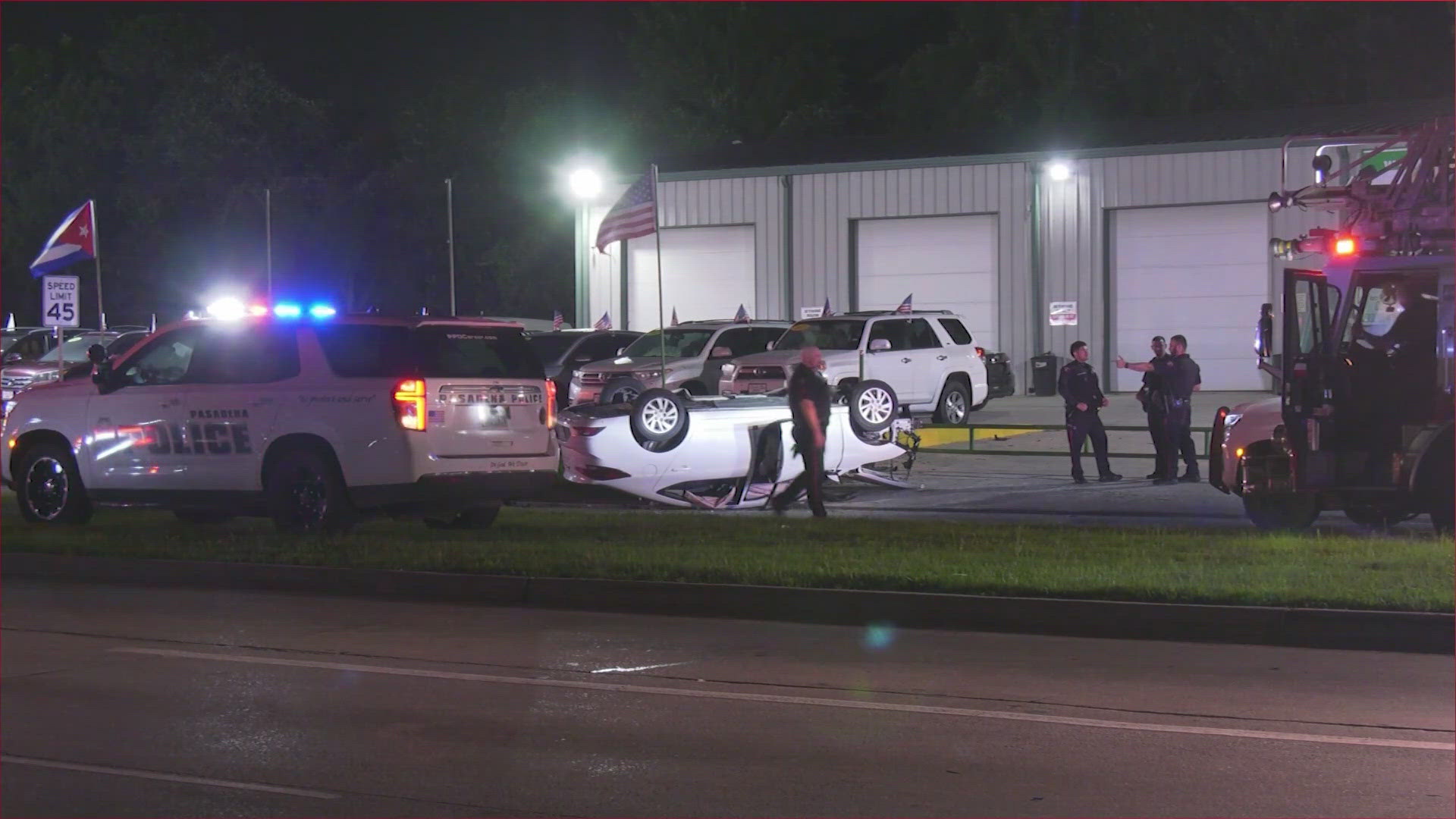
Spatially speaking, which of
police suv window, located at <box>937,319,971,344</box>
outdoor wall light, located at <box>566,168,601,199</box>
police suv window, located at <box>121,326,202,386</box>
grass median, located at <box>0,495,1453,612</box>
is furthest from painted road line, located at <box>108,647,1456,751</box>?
outdoor wall light, located at <box>566,168,601,199</box>

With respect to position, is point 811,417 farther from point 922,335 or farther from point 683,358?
point 922,335

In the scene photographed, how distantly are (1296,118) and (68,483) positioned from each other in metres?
27.5

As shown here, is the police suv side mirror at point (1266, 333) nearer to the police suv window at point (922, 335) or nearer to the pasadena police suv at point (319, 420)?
the pasadena police suv at point (319, 420)

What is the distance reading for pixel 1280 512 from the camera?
14805 millimetres

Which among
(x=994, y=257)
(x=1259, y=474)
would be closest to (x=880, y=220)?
(x=994, y=257)

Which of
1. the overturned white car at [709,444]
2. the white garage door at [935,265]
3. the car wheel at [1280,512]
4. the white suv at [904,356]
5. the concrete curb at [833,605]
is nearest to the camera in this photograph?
the concrete curb at [833,605]

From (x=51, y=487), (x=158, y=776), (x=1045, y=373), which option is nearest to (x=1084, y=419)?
(x=51, y=487)

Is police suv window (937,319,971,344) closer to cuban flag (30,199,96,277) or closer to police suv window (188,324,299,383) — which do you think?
cuban flag (30,199,96,277)

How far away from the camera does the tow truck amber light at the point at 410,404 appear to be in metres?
13.9

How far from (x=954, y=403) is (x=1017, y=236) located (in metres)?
9.74

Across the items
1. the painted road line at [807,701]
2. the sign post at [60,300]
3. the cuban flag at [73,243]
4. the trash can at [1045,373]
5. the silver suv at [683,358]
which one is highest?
the cuban flag at [73,243]

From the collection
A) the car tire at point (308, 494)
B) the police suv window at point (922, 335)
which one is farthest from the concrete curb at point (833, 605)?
the police suv window at point (922, 335)

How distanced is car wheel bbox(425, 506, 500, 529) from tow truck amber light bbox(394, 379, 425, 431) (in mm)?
1695

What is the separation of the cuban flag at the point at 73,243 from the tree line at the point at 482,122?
128ft
